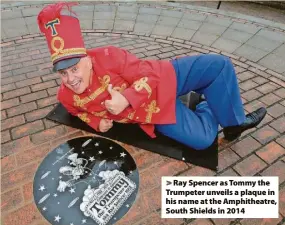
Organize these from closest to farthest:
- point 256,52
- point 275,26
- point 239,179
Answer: point 239,179 → point 256,52 → point 275,26

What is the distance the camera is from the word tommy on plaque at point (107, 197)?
6.11ft

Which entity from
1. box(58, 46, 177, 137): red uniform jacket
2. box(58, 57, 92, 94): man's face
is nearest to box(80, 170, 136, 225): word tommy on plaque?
box(58, 46, 177, 137): red uniform jacket

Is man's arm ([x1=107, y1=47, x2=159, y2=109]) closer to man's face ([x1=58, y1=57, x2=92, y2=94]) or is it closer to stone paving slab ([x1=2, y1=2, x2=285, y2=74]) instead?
man's face ([x1=58, y1=57, x2=92, y2=94])

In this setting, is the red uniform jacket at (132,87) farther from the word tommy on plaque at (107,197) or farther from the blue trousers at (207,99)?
the word tommy on plaque at (107,197)

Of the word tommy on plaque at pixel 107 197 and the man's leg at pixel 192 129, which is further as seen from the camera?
the man's leg at pixel 192 129

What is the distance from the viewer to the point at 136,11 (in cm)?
518

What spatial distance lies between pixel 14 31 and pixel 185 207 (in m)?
4.08

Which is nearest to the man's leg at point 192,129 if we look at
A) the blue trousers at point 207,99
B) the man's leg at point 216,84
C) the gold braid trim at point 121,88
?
the blue trousers at point 207,99

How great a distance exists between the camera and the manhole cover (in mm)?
1867

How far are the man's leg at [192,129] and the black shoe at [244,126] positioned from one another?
0.13 meters

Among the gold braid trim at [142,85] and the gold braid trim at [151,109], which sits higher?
the gold braid trim at [142,85]

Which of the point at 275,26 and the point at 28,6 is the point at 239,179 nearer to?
the point at 275,26

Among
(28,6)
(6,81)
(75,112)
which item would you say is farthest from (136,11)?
(75,112)

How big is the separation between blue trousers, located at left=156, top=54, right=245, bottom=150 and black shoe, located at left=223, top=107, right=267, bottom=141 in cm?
8
